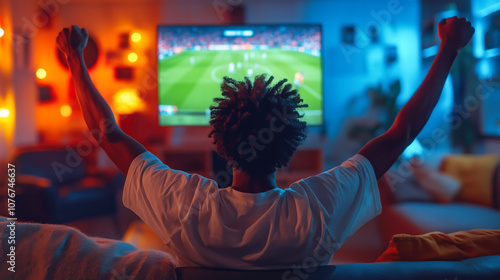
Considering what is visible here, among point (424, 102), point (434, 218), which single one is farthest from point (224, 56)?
point (424, 102)

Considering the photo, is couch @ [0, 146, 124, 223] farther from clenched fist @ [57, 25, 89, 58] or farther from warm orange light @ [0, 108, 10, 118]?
clenched fist @ [57, 25, 89, 58]

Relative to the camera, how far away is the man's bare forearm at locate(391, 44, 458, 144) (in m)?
0.88

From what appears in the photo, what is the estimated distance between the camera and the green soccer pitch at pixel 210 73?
127 inches

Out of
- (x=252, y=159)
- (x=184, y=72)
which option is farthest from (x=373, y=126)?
(x=252, y=159)

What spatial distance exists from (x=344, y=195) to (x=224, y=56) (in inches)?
104

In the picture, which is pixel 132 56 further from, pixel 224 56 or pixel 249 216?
pixel 249 216

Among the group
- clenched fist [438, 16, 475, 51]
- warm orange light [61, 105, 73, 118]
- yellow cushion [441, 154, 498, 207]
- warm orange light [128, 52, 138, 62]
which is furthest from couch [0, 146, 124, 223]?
yellow cushion [441, 154, 498, 207]

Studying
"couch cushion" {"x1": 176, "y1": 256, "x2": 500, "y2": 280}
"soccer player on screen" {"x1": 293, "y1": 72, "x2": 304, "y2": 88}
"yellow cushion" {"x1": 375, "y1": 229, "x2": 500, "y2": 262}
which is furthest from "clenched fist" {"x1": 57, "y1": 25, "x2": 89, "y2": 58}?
"soccer player on screen" {"x1": 293, "y1": 72, "x2": 304, "y2": 88}

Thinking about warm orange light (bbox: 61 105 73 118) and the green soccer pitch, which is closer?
the green soccer pitch

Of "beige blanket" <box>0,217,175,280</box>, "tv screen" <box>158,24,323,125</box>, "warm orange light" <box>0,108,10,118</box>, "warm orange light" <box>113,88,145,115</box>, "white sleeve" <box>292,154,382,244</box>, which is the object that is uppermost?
"tv screen" <box>158,24,323,125</box>

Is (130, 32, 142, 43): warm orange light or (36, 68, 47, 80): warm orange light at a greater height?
(130, 32, 142, 43): warm orange light

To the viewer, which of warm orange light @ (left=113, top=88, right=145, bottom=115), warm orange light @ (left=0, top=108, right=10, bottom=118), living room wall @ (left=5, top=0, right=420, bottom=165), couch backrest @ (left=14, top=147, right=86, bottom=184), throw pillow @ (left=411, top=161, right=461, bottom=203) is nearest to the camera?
throw pillow @ (left=411, top=161, right=461, bottom=203)

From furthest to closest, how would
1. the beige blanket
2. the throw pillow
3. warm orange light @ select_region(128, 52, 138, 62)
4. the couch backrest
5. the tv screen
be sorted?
warm orange light @ select_region(128, 52, 138, 62)
the couch backrest
the tv screen
the throw pillow
the beige blanket

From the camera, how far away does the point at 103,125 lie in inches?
34.1
